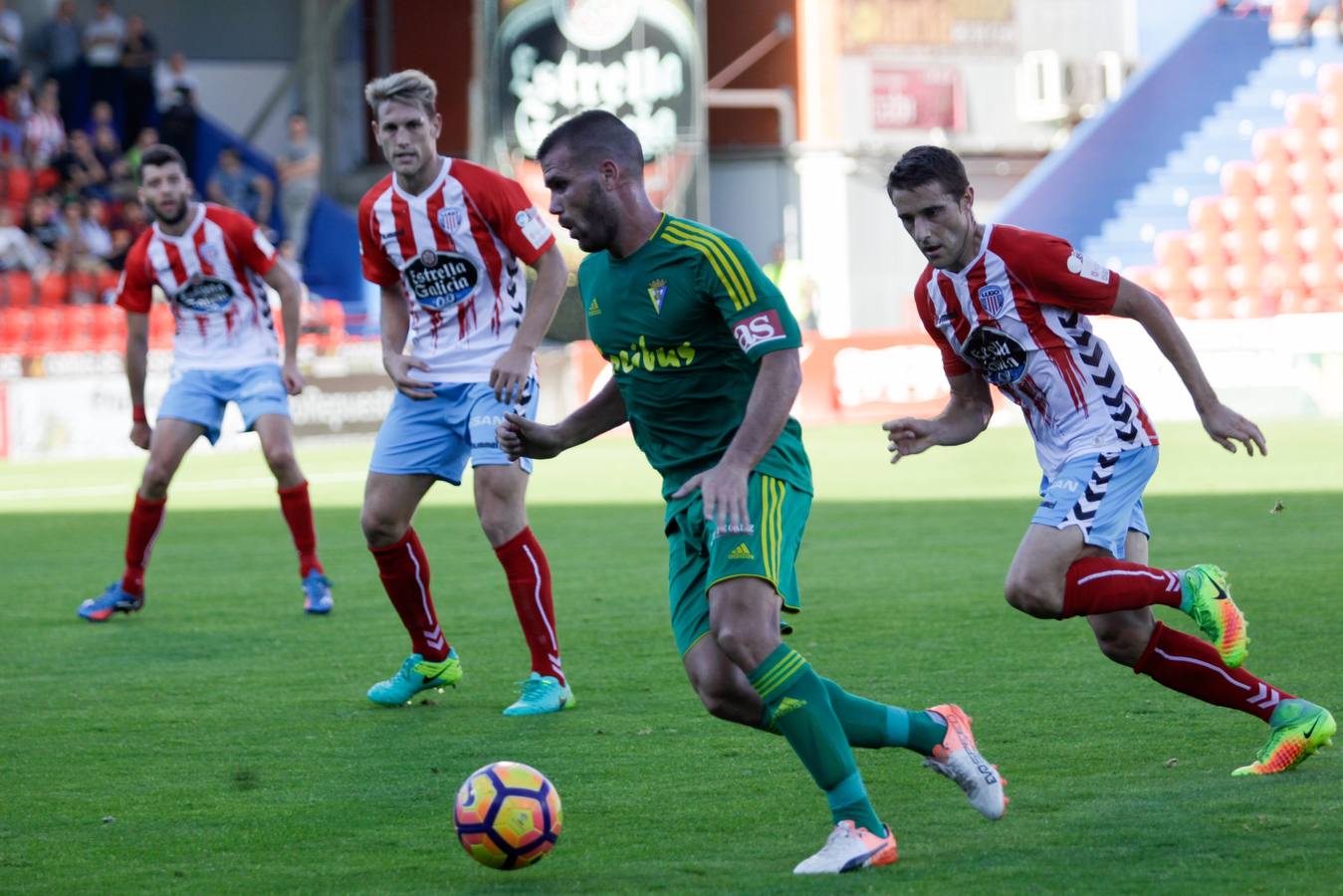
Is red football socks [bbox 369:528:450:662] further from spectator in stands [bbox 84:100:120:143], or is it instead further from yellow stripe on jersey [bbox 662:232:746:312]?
spectator in stands [bbox 84:100:120:143]

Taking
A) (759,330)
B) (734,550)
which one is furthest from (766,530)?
(759,330)

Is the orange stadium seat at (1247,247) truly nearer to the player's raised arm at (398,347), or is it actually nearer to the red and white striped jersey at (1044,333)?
the player's raised arm at (398,347)

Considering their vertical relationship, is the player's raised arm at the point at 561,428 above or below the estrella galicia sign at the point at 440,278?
below

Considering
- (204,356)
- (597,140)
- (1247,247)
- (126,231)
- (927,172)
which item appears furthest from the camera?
(1247,247)

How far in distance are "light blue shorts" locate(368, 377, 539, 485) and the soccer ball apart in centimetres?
225

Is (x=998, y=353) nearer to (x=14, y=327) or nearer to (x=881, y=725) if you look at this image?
(x=881, y=725)

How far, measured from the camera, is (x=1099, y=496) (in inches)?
204

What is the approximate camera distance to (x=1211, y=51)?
28766mm

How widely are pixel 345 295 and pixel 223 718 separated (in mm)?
23062

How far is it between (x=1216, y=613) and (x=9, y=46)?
2487 cm

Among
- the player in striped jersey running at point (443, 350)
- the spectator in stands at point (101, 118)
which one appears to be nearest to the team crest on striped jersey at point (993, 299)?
the player in striped jersey running at point (443, 350)

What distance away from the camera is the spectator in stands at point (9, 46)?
26.2 metres

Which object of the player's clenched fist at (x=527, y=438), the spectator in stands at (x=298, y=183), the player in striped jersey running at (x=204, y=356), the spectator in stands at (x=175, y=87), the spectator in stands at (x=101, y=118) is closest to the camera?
the player's clenched fist at (x=527, y=438)

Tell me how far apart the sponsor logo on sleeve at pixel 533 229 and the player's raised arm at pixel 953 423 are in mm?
1854
